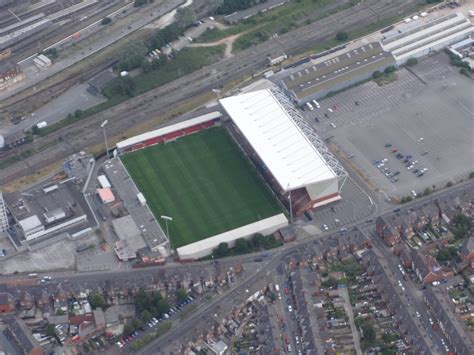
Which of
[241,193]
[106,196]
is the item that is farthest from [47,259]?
[241,193]

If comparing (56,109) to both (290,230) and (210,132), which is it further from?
(290,230)

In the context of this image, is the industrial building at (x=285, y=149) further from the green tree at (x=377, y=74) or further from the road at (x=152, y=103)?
the green tree at (x=377, y=74)

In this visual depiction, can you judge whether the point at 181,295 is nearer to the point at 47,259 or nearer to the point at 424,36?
the point at 47,259

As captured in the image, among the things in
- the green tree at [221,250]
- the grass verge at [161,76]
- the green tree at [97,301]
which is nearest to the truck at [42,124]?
the grass verge at [161,76]

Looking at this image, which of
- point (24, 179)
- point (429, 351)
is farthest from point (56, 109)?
point (429, 351)

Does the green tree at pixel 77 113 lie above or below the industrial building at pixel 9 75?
below

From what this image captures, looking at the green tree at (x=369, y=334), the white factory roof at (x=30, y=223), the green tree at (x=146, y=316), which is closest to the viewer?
the green tree at (x=369, y=334)

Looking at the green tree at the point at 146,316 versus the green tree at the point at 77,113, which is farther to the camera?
the green tree at the point at 77,113
